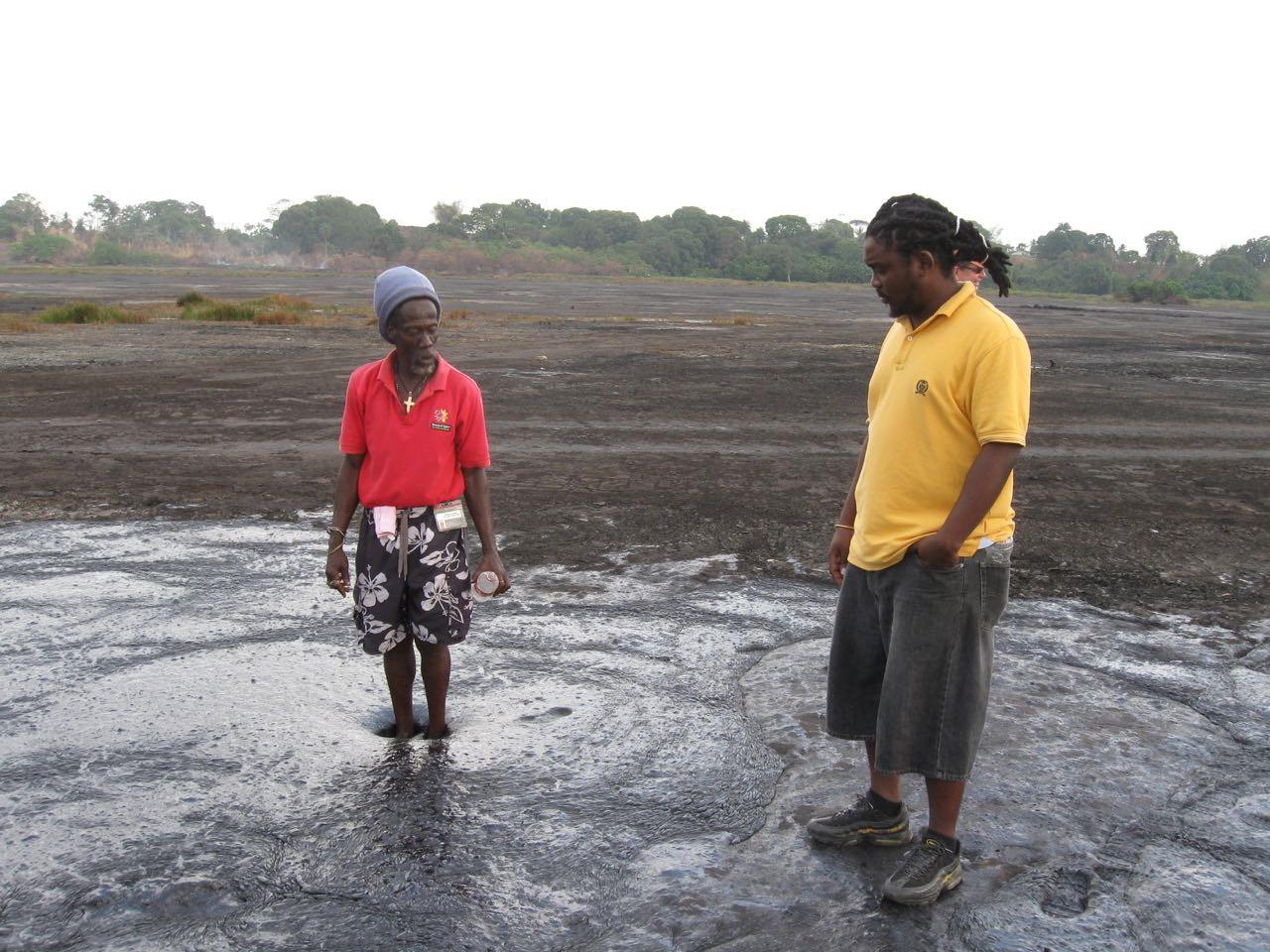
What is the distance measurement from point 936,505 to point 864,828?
988 mm

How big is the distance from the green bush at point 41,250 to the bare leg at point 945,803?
336ft

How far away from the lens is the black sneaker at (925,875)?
307 cm

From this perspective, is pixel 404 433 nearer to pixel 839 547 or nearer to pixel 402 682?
pixel 402 682

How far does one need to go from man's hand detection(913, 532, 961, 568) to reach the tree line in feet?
216

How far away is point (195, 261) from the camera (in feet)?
351

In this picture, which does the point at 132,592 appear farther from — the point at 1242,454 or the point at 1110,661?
the point at 1242,454

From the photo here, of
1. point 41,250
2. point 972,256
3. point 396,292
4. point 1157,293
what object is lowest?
point 396,292

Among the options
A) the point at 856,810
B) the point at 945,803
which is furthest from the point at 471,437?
the point at 945,803

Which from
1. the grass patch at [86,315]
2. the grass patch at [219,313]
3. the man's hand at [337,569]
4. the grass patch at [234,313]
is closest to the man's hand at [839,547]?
the man's hand at [337,569]

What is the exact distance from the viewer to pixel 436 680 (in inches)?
159

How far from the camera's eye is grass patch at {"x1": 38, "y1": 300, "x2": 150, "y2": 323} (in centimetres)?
2347

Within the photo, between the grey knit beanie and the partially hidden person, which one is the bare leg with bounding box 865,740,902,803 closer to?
the partially hidden person

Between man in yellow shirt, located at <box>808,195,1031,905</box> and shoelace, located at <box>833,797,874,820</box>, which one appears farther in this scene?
shoelace, located at <box>833,797,874,820</box>

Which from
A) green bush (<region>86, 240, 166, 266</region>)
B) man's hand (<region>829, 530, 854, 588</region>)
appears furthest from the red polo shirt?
green bush (<region>86, 240, 166, 266</region>)
